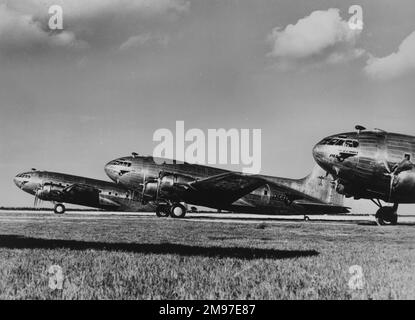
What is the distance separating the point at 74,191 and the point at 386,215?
109 ft

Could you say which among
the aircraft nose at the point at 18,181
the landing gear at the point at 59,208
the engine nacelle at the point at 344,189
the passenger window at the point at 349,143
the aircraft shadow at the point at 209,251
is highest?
the passenger window at the point at 349,143

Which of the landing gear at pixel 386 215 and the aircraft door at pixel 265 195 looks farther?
the aircraft door at pixel 265 195

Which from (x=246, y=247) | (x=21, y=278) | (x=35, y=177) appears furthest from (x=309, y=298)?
(x=35, y=177)

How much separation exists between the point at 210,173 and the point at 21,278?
1131 inches

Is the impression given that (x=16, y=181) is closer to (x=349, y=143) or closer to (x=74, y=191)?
(x=74, y=191)

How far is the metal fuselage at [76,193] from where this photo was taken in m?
46.0

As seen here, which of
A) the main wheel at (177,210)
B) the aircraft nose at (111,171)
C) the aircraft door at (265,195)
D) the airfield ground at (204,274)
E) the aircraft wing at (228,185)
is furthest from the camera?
the aircraft nose at (111,171)

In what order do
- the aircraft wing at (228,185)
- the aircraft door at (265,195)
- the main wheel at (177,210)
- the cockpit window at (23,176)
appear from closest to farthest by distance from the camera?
the aircraft wing at (228,185)
the main wheel at (177,210)
the aircraft door at (265,195)
the cockpit window at (23,176)

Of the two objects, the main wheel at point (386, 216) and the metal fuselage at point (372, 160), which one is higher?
the metal fuselage at point (372, 160)

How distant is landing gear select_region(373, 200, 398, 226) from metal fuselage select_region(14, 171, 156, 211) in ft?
97.3

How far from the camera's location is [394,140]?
70.2 feet

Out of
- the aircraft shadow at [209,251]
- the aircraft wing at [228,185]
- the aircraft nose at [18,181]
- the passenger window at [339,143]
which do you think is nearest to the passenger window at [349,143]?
the passenger window at [339,143]

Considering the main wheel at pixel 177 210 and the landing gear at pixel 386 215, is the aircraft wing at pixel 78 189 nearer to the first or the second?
the main wheel at pixel 177 210

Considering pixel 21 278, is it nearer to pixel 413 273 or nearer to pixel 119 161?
pixel 413 273
